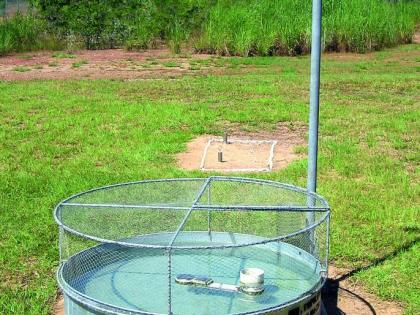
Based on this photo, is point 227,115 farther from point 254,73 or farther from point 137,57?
point 137,57

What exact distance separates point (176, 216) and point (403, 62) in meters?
14.5

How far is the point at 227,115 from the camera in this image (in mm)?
10953

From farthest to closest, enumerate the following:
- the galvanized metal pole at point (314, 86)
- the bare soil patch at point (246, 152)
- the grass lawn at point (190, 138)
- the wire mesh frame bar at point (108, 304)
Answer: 1. the bare soil patch at point (246, 152)
2. the grass lawn at point (190, 138)
3. the galvanized metal pole at point (314, 86)
4. the wire mesh frame bar at point (108, 304)

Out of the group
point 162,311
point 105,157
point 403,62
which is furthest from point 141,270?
point 403,62

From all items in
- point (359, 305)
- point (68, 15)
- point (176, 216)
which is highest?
point (68, 15)

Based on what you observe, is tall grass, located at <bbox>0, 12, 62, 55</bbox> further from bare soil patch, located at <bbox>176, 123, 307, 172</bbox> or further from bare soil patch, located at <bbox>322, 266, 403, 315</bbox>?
bare soil patch, located at <bbox>322, 266, 403, 315</bbox>

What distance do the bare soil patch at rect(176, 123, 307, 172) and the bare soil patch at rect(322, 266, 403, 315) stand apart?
2.93 metres

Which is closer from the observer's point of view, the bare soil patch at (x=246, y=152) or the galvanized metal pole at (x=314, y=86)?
the galvanized metal pole at (x=314, y=86)

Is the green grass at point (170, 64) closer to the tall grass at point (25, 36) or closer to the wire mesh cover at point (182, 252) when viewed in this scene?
the tall grass at point (25, 36)

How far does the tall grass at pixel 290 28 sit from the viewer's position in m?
20.0

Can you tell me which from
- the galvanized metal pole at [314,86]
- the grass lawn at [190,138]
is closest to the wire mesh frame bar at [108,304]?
the galvanized metal pole at [314,86]

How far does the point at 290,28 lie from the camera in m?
19.9

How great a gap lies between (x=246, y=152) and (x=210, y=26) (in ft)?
41.3

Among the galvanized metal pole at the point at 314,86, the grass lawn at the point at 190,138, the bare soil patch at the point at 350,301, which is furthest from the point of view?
the grass lawn at the point at 190,138
